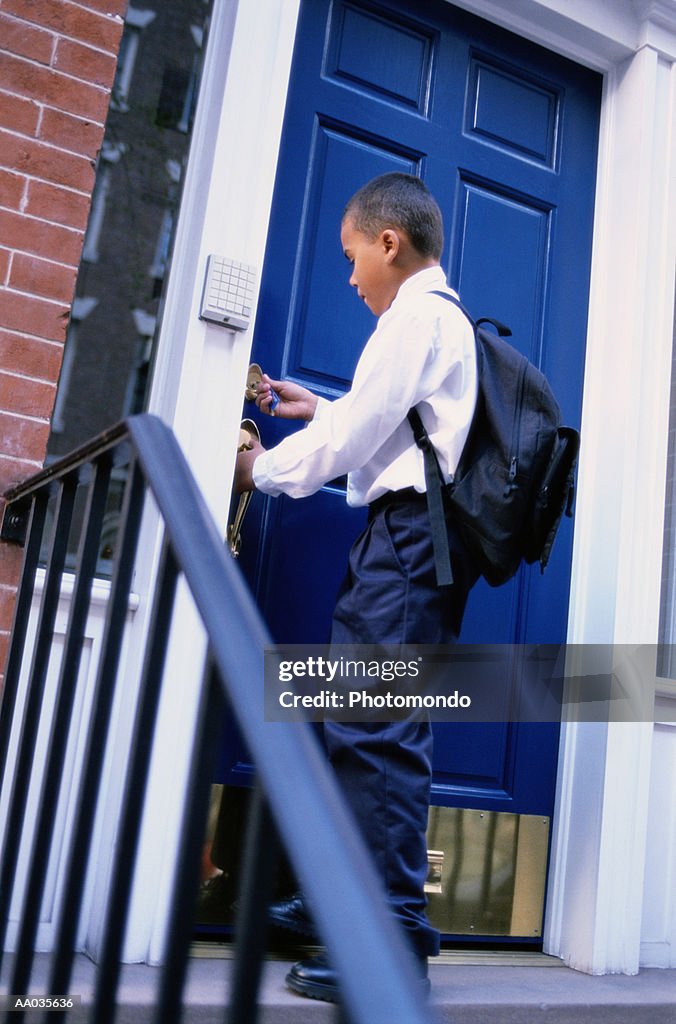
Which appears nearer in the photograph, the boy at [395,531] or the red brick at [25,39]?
the boy at [395,531]

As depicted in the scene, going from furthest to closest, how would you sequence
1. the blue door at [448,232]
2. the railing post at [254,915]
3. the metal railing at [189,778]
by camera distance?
the blue door at [448,232] → the railing post at [254,915] → the metal railing at [189,778]

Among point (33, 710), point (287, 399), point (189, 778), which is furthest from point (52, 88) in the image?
point (189, 778)

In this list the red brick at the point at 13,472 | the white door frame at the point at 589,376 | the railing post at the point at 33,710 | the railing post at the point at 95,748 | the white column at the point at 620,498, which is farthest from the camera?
the white column at the point at 620,498

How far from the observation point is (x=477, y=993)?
2.13 meters

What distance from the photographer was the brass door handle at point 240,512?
231 centimetres

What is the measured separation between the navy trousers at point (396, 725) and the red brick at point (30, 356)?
70cm

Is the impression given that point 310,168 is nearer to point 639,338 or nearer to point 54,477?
point 639,338

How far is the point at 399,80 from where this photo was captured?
9.17 feet

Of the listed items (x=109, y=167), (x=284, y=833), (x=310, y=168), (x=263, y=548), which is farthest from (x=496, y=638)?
(x=284, y=833)

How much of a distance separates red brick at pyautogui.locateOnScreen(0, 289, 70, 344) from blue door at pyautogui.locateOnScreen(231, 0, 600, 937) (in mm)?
593

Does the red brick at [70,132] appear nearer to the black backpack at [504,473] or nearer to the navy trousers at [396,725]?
the black backpack at [504,473]

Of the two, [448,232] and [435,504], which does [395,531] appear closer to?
[435,504]

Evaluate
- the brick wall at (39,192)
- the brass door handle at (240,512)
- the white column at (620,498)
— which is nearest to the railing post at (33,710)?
the brick wall at (39,192)

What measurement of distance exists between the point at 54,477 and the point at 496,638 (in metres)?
1.44
